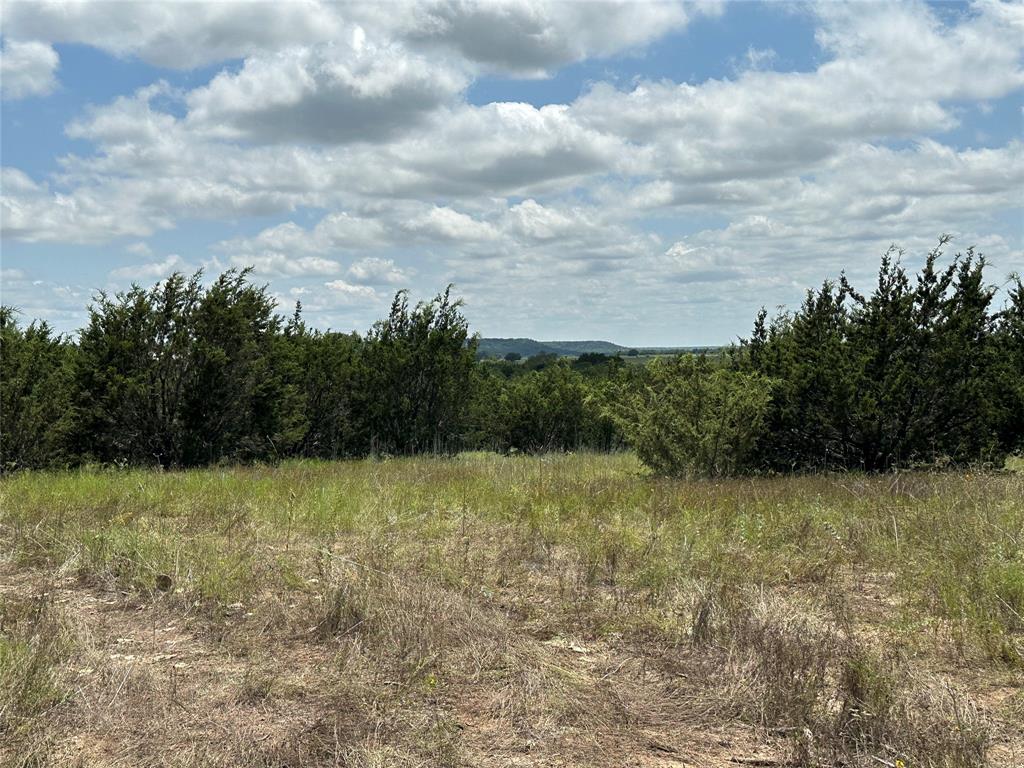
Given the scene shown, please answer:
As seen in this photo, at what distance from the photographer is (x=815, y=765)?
297 centimetres

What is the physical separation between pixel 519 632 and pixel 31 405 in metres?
10.7

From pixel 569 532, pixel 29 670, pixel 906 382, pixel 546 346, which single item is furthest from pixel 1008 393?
pixel 546 346

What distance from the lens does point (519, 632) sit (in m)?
4.41

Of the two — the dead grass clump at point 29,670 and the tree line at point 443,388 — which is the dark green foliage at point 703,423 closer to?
the tree line at point 443,388

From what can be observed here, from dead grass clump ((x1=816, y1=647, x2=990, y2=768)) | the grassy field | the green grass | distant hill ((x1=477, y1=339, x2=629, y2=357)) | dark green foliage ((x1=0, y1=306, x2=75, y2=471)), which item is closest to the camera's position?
dead grass clump ((x1=816, y1=647, x2=990, y2=768))

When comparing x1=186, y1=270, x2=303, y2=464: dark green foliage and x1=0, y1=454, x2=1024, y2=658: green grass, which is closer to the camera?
x1=0, y1=454, x2=1024, y2=658: green grass

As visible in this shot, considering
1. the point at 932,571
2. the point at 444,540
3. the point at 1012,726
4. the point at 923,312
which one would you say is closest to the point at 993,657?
the point at 1012,726

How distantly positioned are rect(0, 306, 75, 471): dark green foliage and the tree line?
1.1 inches

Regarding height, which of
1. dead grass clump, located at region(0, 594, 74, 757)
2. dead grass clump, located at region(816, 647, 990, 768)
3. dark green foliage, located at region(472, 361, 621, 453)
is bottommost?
dead grass clump, located at region(0, 594, 74, 757)

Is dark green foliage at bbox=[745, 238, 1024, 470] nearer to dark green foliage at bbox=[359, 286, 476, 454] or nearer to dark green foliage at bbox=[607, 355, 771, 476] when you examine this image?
dark green foliage at bbox=[607, 355, 771, 476]

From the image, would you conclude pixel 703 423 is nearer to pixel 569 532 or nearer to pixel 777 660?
pixel 569 532

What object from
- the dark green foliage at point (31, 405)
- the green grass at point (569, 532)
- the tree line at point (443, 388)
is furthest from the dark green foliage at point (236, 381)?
the green grass at point (569, 532)

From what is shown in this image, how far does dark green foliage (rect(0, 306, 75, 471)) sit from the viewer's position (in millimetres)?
11711

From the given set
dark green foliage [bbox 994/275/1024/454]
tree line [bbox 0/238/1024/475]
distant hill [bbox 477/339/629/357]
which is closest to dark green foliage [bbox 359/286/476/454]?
tree line [bbox 0/238/1024/475]
